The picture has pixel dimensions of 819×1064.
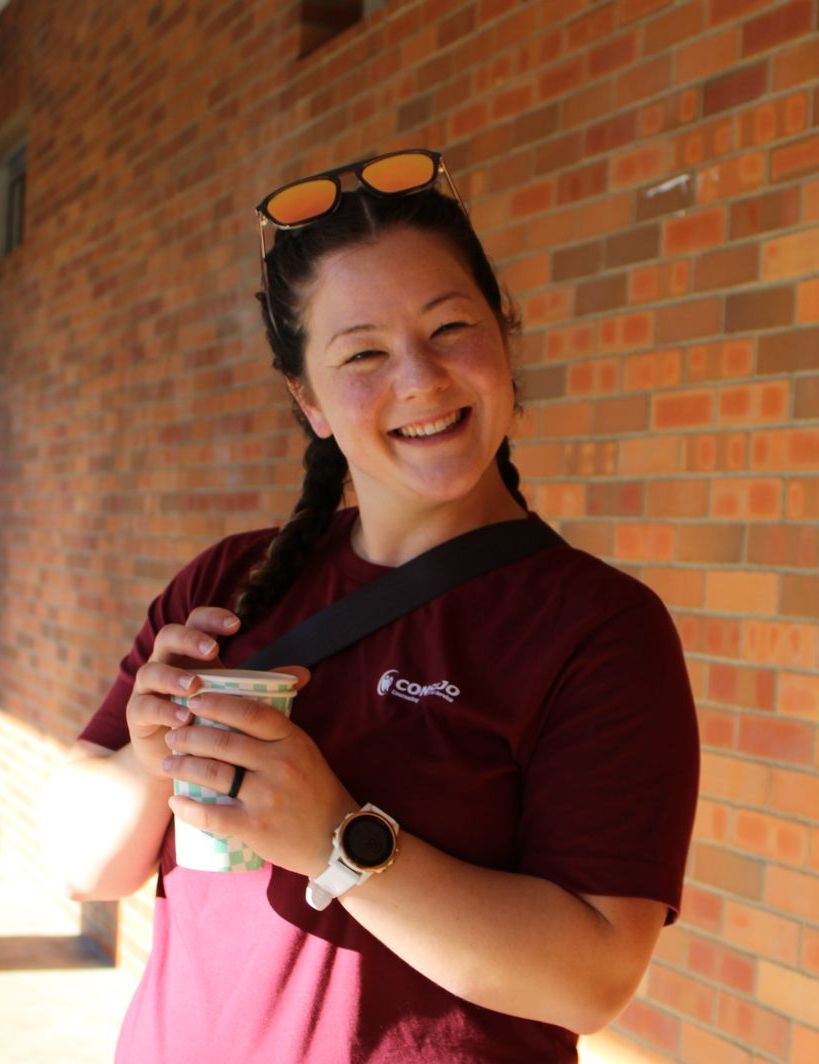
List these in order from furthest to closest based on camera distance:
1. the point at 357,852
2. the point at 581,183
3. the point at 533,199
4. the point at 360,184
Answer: the point at 533,199 → the point at 581,183 → the point at 360,184 → the point at 357,852

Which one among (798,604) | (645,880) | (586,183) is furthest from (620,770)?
(586,183)

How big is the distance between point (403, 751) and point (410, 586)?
22 cm

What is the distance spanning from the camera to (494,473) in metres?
1.61

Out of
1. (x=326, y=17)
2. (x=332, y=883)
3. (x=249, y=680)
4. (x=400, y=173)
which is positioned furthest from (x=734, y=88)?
(x=326, y=17)

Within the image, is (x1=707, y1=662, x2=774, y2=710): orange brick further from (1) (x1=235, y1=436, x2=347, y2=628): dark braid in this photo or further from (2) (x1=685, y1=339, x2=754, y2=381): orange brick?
(1) (x1=235, y1=436, x2=347, y2=628): dark braid

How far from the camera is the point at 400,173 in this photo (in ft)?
5.27

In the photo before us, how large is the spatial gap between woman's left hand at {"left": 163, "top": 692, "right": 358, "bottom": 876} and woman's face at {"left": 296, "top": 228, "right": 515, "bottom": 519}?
0.40m

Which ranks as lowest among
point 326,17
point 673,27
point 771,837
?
point 771,837

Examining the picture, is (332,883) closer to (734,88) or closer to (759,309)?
(759,309)

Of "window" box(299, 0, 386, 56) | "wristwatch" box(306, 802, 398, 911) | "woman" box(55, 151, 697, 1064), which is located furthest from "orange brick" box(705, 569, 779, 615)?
"window" box(299, 0, 386, 56)

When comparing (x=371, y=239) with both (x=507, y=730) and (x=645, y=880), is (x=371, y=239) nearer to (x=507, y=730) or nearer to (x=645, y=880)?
(x=507, y=730)

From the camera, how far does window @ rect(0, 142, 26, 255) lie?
308 inches

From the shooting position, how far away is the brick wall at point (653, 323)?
2.20 meters

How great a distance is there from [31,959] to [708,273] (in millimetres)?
4193
